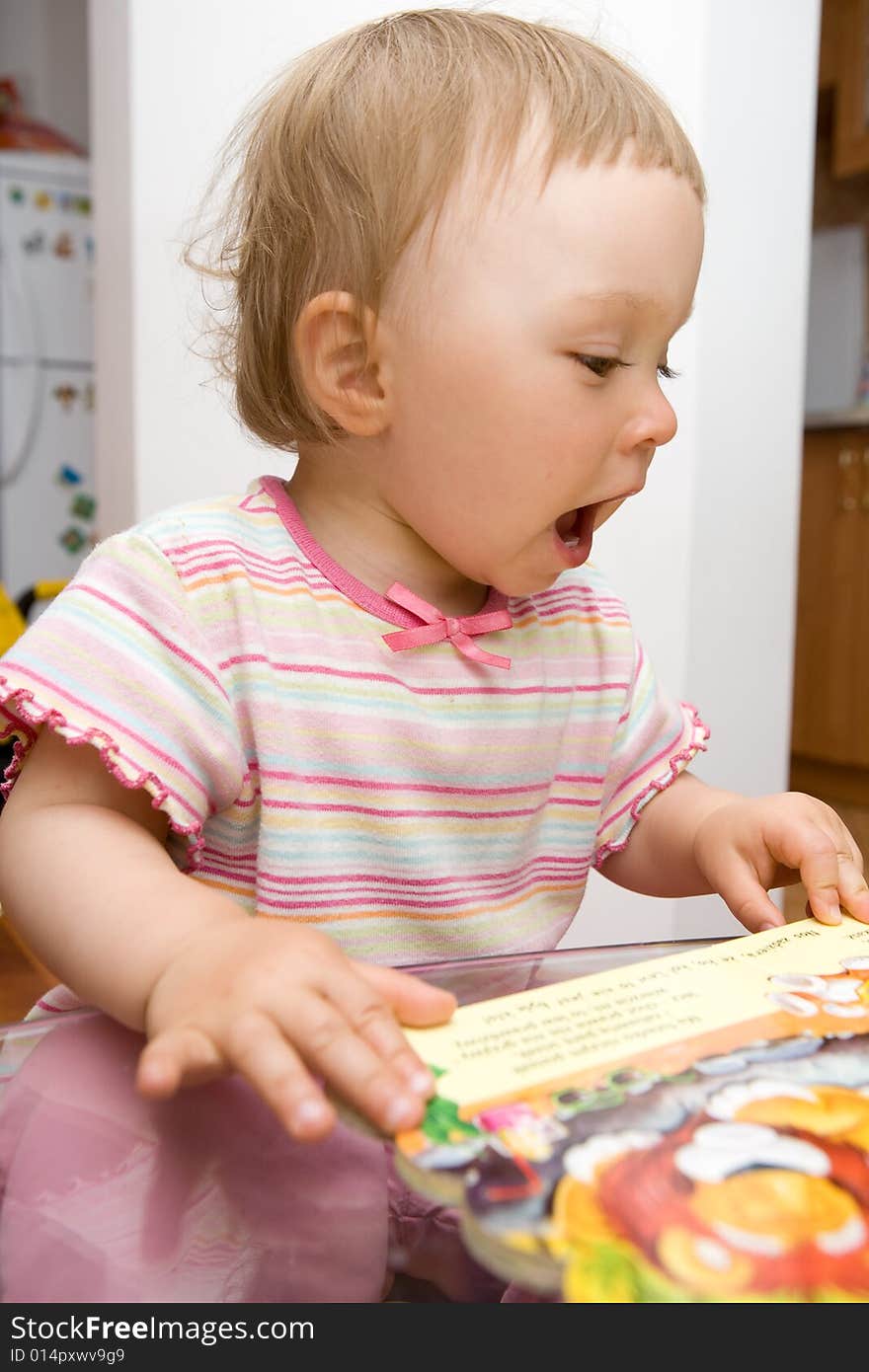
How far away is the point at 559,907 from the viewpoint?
774 mm

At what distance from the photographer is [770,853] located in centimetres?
68

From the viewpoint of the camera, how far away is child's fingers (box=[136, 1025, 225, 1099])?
374 mm

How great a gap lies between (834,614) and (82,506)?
246cm

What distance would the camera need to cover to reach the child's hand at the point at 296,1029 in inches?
14.0

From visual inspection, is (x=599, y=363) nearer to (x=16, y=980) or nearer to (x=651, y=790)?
(x=651, y=790)

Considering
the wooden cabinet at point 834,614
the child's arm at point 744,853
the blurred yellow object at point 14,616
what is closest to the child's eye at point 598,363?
the child's arm at point 744,853

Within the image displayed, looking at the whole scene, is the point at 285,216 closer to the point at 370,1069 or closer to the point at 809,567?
the point at 370,1069

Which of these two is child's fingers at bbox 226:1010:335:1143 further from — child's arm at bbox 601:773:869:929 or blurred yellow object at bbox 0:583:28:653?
blurred yellow object at bbox 0:583:28:653

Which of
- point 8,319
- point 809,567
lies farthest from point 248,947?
point 8,319

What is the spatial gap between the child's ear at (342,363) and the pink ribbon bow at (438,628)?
92 millimetres

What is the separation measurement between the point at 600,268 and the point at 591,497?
0.12m

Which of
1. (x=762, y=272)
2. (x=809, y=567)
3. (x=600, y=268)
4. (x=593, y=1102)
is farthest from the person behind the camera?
(x=809, y=567)

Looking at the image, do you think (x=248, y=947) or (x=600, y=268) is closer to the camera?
(x=248, y=947)

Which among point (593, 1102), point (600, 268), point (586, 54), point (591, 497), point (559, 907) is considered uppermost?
point (586, 54)
